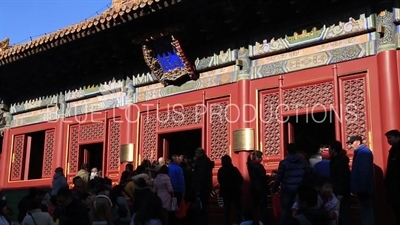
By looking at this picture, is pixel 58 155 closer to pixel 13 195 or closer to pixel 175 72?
pixel 13 195

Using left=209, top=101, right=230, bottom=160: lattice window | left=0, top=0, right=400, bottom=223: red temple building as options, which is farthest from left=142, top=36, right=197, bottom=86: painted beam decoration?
left=209, top=101, right=230, bottom=160: lattice window

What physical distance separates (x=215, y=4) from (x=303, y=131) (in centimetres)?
425

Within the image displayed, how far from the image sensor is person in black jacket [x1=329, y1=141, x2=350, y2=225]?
612 cm

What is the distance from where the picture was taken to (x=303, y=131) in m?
11.4

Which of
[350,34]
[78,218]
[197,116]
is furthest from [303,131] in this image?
[78,218]

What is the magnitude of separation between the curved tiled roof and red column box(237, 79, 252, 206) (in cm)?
191

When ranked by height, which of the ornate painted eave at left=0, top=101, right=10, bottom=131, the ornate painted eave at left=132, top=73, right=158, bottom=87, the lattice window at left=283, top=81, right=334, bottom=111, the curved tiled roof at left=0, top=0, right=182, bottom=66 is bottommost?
the lattice window at left=283, top=81, right=334, bottom=111

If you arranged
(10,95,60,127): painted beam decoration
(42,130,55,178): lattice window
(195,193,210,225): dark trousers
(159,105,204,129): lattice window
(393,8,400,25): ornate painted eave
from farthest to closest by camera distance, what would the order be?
(10,95,60,127): painted beam decoration < (42,130,55,178): lattice window < (159,105,204,129): lattice window < (195,193,210,225): dark trousers < (393,8,400,25): ornate painted eave

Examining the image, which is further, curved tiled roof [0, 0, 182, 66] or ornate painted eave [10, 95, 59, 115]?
ornate painted eave [10, 95, 59, 115]

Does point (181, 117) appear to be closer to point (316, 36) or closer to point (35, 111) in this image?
point (316, 36)

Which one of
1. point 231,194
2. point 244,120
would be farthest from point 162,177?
point 244,120

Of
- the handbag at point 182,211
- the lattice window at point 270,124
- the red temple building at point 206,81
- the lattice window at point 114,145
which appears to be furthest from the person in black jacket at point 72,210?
the lattice window at point 114,145

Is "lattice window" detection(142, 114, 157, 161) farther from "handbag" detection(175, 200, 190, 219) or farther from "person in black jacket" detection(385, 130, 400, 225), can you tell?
"person in black jacket" detection(385, 130, 400, 225)

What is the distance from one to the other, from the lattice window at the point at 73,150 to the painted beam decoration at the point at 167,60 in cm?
305
